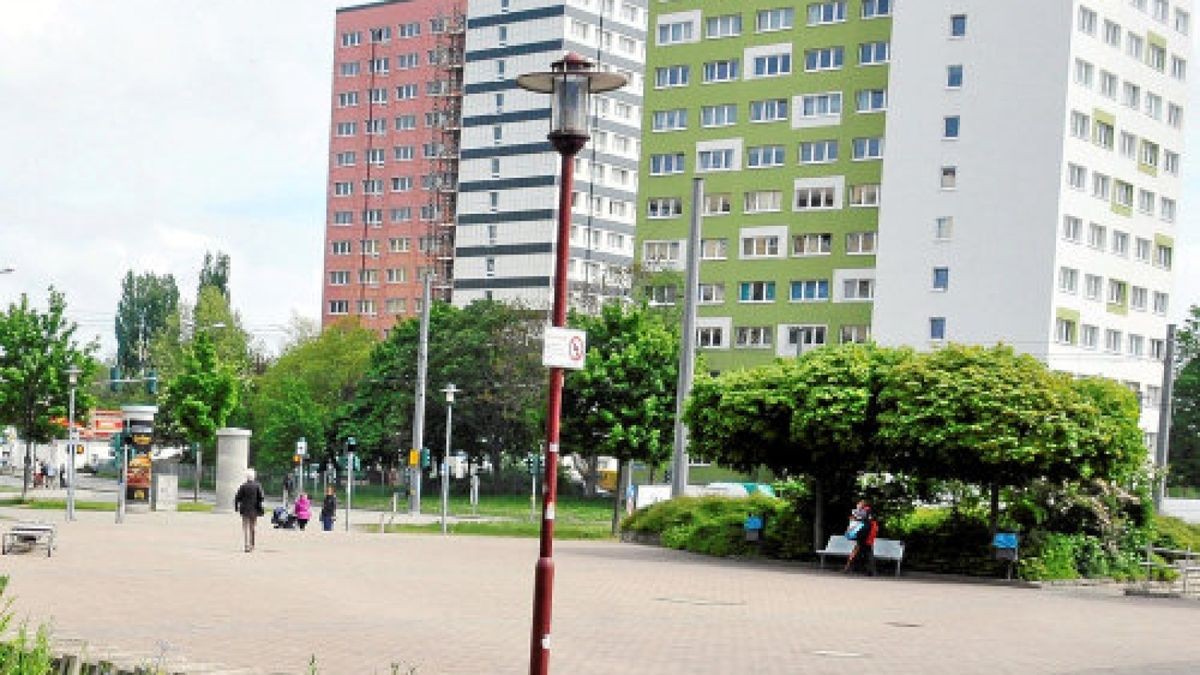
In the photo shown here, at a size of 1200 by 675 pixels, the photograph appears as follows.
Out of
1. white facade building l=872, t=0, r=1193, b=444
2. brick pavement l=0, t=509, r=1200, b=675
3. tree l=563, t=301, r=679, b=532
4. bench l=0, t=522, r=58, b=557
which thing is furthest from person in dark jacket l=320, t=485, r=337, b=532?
white facade building l=872, t=0, r=1193, b=444

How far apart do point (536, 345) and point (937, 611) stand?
64246mm

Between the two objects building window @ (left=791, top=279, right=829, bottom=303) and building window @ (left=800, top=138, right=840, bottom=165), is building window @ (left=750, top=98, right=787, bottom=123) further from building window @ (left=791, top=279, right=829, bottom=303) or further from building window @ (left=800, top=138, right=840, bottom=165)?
building window @ (left=791, top=279, right=829, bottom=303)

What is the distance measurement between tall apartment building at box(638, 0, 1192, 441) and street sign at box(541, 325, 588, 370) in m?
67.1

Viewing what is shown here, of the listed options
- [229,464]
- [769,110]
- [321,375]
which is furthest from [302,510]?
A: [321,375]

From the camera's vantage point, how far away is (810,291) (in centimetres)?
8556

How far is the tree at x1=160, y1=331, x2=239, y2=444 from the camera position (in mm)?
65500

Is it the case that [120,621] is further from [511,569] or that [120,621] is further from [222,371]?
[222,371]

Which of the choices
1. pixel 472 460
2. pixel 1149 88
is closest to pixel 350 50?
pixel 472 460

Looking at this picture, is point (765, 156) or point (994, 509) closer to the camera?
point (994, 509)

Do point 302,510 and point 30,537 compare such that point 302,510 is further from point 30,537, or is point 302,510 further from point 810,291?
point 810,291

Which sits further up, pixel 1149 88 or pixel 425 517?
pixel 1149 88

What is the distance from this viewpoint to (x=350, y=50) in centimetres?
14538

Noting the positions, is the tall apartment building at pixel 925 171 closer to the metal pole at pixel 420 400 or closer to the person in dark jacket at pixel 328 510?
the metal pole at pixel 420 400

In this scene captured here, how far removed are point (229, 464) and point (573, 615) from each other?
134 ft
